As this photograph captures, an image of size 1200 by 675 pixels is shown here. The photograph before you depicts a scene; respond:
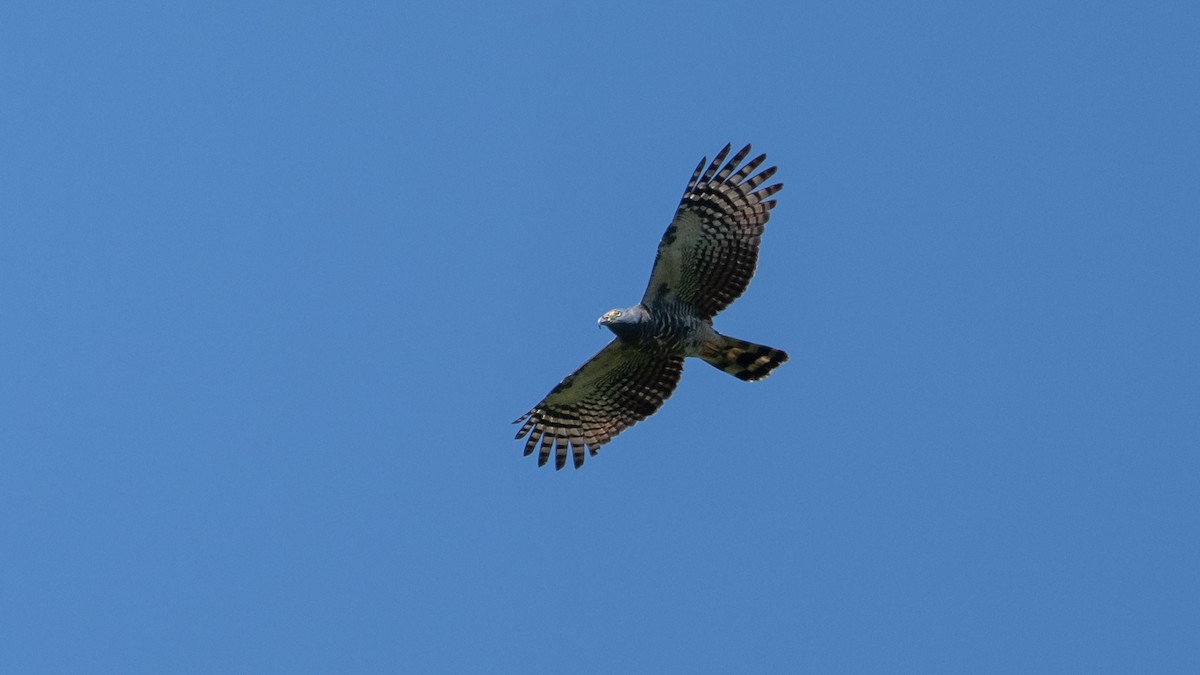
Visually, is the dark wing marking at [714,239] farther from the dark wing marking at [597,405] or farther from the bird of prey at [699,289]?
the dark wing marking at [597,405]

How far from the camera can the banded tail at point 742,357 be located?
23203mm

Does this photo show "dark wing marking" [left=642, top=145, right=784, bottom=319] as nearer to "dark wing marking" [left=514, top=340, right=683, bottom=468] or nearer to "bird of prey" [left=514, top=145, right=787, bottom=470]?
"bird of prey" [left=514, top=145, right=787, bottom=470]

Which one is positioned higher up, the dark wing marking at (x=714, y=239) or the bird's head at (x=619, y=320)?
the dark wing marking at (x=714, y=239)

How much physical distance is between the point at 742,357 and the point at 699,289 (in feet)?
2.95

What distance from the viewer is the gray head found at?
22703 mm

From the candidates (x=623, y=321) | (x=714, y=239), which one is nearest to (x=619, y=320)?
(x=623, y=321)

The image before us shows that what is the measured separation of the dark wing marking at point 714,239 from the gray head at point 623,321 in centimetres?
30

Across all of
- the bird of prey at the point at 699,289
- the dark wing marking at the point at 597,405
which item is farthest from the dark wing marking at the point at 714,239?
the dark wing marking at the point at 597,405

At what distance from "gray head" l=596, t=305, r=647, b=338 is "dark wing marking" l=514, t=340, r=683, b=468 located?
0.81 metres

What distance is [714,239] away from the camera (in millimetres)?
23094

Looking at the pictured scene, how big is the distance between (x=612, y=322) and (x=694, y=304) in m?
1.06

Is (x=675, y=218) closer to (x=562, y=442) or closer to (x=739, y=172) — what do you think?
(x=739, y=172)

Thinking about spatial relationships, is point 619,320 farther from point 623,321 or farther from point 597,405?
point 597,405

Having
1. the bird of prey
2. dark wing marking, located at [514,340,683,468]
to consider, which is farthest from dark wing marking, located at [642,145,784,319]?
dark wing marking, located at [514,340,683,468]
